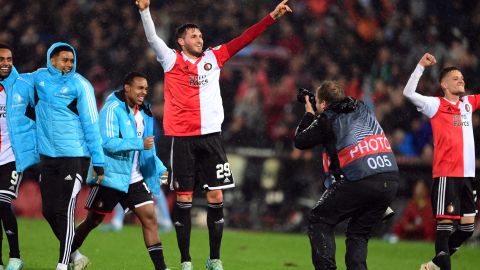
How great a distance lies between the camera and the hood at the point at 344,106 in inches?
335

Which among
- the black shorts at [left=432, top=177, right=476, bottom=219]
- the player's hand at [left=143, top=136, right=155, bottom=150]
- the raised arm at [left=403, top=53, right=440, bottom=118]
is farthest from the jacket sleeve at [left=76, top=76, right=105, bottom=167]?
the black shorts at [left=432, top=177, right=476, bottom=219]

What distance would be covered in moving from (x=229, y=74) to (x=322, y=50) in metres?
1.91

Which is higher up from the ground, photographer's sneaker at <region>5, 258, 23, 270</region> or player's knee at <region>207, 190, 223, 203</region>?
player's knee at <region>207, 190, 223, 203</region>

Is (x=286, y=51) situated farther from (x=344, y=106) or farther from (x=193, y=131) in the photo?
(x=344, y=106)

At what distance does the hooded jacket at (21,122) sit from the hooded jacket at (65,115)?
25 centimetres

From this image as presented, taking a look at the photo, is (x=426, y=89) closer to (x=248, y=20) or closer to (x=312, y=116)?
(x=248, y=20)

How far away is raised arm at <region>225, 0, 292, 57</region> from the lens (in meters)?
10.0

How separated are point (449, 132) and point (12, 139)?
4.69 metres

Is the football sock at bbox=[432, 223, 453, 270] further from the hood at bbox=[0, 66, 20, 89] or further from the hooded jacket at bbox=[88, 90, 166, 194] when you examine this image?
the hood at bbox=[0, 66, 20, 89]

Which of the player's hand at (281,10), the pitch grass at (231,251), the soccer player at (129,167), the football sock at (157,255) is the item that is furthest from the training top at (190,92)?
the pitch grass at (231,251)

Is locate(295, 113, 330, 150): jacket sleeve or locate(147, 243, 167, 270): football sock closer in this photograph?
locate(295, 113, 330, 150): jacket sleeve

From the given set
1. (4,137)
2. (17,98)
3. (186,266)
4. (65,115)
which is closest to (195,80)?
(65,115)

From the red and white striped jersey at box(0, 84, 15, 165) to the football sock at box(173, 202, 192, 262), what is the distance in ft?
5.88

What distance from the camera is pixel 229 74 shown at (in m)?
18.9
